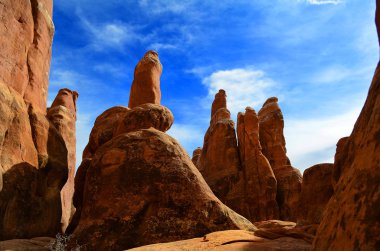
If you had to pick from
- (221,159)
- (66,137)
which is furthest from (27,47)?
(221,159)

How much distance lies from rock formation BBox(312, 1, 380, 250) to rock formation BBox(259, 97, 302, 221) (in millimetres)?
28776

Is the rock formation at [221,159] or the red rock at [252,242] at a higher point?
the rock formation at [221,159]

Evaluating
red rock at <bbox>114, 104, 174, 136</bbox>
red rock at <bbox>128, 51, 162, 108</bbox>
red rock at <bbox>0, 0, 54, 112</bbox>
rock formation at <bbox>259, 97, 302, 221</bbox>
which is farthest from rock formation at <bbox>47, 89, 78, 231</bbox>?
rock formation at <bbox>259, 97, 302, 221</bbox>

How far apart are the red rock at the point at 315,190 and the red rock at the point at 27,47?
14.7 meters

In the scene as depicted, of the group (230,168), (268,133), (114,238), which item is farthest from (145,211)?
(268,133)

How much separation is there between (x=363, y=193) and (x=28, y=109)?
1394cm

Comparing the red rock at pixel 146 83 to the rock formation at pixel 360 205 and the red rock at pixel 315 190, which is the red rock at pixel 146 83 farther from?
the rock formation at pixel 360 205

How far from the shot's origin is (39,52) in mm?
16156

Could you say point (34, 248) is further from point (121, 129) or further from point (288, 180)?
point (288, 180)

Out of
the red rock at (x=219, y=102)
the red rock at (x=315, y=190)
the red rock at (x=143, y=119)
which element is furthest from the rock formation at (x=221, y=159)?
the red rock at (x=143, y=119)

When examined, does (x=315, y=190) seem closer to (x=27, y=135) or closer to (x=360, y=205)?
(x=27, y=135)

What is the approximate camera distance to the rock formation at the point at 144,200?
10.8m

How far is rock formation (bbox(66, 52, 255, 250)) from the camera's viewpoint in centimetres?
1081

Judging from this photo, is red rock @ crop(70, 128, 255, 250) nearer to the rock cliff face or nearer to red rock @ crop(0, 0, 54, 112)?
the rock cliff face
